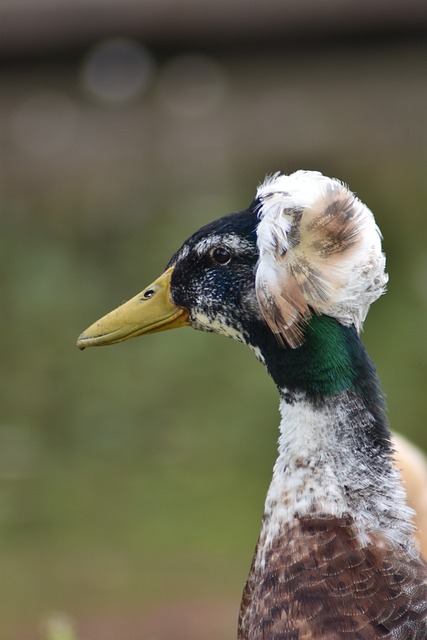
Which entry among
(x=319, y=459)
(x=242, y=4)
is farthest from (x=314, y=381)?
(x=242, y=4)

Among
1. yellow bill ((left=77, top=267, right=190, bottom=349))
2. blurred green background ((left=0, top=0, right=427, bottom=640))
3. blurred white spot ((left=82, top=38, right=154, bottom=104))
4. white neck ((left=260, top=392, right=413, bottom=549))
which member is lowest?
white neck ((left=260, top=392, right=413, bottom=549))

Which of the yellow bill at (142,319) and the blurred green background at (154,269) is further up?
the blurred green background at (154,269)

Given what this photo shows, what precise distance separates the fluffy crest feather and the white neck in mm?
150

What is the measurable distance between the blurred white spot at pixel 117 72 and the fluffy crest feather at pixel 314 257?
22.5 feet

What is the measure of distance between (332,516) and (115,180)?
6.78 metres

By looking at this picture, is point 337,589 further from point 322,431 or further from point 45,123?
point 45,123

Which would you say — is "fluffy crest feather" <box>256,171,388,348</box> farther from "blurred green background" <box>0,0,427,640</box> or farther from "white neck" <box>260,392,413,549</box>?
"blurred green background" <box>0,0,427,640</box>

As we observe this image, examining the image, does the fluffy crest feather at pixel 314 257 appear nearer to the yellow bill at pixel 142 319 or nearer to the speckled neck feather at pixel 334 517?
the speckled neck feather at pixel 334 517

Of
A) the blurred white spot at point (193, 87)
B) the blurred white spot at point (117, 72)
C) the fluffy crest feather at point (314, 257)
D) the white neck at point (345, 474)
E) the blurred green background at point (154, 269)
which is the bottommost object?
the white neck at point (345, 474)

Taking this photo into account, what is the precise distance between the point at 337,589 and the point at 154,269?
202 inches

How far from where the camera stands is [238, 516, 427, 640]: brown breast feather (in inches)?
85.0

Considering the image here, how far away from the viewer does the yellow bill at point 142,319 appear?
248cm

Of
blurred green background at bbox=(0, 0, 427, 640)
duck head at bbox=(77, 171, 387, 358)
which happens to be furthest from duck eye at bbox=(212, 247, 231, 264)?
blurred green background at bbox=(0, 0, 427, 640)

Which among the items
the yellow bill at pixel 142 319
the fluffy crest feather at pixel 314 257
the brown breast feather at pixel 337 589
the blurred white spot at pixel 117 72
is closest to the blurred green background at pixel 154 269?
the blurred white spot at pixel 117 72
